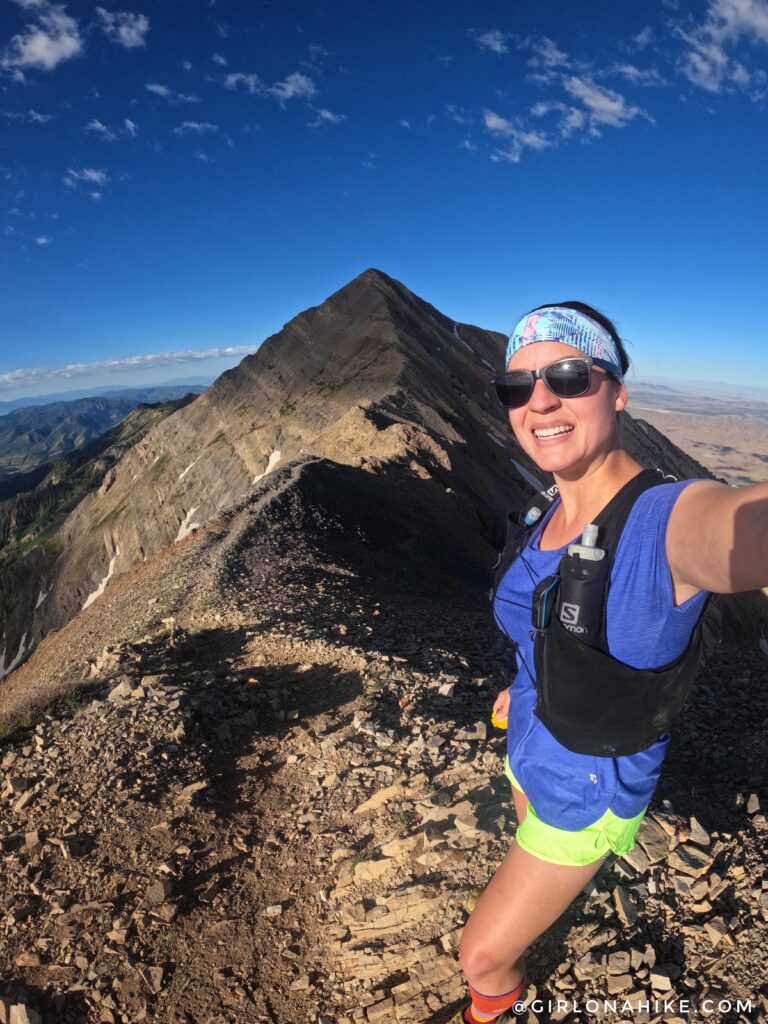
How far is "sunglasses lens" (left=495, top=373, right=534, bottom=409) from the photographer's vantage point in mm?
2698

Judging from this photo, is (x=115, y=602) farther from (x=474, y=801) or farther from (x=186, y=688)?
(x=474, y=801)

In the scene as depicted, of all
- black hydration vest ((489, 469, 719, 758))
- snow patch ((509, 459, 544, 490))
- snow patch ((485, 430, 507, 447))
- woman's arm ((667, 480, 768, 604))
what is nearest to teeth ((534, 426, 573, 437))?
black hydration vest ((489, 469, 719, 758))

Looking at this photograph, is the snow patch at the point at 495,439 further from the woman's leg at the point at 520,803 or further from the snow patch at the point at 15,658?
the woman's leg at the point at 520,803

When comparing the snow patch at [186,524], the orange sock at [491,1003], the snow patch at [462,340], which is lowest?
the snow patch at [186,524]

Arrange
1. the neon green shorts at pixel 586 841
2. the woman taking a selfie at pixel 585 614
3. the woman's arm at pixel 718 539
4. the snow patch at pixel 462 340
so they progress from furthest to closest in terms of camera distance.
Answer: the snow patch at pixel 462 340 < the neon green shorts at pixel 586 841 < the woman taking a selfie at pixel 585 614 < the woman's arm at pixel 718 539

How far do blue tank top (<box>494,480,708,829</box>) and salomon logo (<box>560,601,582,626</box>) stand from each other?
0.11 m

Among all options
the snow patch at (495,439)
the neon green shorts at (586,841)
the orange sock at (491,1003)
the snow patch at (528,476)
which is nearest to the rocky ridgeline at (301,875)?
the orange sock at (491,1003)

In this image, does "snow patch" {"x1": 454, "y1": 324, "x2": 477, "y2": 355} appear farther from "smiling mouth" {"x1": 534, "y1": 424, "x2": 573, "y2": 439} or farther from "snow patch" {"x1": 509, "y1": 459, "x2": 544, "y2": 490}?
"smiling mouth" {"x1": 534, "y1": 424, "x2": 573, "y2": 439}

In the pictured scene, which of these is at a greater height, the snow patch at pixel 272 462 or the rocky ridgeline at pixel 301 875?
the snow patch at pixel 272 462

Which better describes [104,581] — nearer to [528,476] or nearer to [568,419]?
[528,476]

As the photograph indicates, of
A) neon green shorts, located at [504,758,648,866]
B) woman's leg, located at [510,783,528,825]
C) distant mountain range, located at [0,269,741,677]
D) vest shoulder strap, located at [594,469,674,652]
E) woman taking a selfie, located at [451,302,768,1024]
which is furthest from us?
distant mountain range, located at [0,269,741,677]

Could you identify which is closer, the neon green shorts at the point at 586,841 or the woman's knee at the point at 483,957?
the neon green shorts at the point at 586,841

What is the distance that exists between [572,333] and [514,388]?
35 cm

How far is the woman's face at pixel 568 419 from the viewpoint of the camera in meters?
2.50
